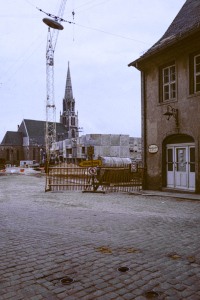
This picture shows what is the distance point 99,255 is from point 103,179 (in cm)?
1225

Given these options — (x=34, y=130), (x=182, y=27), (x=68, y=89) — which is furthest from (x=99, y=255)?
(x=68, y=89)

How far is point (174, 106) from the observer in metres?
14.8

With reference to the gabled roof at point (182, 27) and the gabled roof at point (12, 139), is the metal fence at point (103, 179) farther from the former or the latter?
the gabled roof at point (12, 139)

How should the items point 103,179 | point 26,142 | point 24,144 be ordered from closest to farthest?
point 103,179
point 26,142
point 24,144

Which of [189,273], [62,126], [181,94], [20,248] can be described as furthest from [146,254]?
[62,126]

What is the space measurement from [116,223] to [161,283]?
3.88 metres

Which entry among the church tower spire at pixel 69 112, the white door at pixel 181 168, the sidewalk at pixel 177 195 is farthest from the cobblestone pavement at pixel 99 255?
the church tower spire at pixel 69 112

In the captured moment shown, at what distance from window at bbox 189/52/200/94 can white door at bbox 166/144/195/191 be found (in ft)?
8.85

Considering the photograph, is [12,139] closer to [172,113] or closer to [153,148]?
[153,148]

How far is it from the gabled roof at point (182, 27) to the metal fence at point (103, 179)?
631 cm

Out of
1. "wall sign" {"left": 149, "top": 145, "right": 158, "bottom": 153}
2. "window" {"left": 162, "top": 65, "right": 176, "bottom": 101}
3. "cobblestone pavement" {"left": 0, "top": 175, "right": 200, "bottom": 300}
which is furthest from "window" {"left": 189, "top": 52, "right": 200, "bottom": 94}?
"cobblestone pavement" {"left": 0, "top": 175, "right": 200, "bottom": 300}

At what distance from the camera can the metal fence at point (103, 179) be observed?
16375 mm

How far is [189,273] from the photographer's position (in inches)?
171

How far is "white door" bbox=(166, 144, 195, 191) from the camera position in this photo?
14230mm
